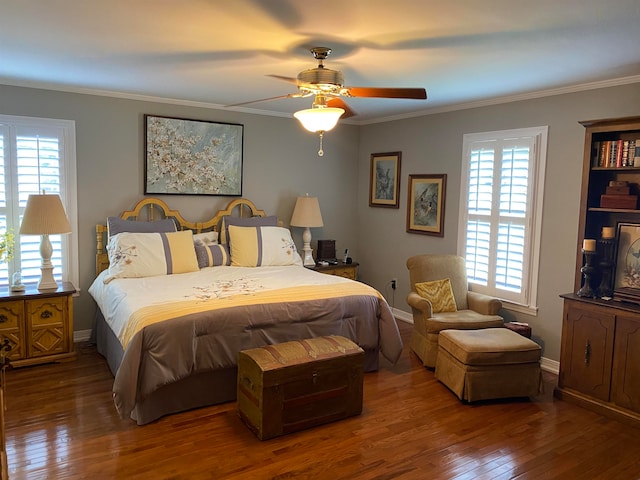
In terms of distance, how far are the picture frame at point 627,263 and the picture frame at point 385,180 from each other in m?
2.60

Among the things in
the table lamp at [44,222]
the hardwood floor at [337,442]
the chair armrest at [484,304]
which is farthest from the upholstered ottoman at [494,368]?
the table lamp at [44,222]

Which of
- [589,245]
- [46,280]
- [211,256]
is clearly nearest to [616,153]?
[589,245]

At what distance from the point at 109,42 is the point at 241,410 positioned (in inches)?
96.2

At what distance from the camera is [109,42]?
296 cm

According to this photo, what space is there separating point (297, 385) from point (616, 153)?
9.04 ft

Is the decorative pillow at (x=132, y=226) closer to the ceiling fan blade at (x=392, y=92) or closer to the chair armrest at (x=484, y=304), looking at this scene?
the ceiling fan blade at (x=392, y=92)

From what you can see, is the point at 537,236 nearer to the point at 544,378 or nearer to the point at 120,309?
the point at 544,378

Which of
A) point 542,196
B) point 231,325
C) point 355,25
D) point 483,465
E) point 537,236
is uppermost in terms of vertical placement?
point 355,25

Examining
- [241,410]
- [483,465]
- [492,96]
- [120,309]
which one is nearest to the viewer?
[483,465]

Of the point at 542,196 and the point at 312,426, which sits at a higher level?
the point at 542,196

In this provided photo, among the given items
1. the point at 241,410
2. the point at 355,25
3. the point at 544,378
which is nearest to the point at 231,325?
the point at 241,410

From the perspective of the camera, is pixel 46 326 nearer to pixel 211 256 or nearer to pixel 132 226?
pixel 132 226

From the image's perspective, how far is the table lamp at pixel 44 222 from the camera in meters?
3.95

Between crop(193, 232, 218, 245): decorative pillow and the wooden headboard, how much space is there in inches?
6.3
